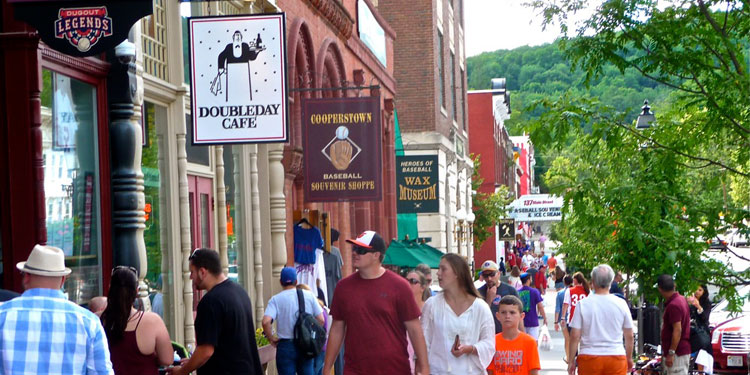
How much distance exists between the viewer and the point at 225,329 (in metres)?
7.91

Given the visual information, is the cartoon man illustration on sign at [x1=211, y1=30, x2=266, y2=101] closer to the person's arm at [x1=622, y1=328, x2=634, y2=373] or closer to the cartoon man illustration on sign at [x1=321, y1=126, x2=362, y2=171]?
the person's arm at [x1=622, y1=328, x2=634, y2=373]

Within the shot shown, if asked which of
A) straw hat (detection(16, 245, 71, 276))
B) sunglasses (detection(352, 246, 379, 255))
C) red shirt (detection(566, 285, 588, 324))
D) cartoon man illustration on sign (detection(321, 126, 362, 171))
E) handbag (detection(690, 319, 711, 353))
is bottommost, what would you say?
handbag (detection(690, 319, 711, 353))

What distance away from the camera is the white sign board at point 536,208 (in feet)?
181

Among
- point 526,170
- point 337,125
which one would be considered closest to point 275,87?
point 337,125

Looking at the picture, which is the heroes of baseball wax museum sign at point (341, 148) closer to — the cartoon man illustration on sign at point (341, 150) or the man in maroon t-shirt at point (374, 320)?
the cartoon man illustration on sign at point (341, 150)

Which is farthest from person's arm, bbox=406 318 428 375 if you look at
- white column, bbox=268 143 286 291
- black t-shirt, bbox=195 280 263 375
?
white column, bbox=268 143 286 291

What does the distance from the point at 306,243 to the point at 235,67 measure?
5.77 metres

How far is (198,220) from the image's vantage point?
512 inches

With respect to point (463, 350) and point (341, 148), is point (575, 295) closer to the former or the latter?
point (341, 148)

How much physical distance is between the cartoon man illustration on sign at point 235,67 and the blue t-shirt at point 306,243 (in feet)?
17.8

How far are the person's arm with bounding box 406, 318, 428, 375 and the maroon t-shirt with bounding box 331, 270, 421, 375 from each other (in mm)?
49

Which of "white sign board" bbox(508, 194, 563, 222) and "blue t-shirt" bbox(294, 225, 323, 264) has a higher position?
"blue t-shirt" bbox(294, 225, 323, 264)

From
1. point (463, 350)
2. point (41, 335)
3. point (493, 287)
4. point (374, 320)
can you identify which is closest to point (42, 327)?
point (41, 335)

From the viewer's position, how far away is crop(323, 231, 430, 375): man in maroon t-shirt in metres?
8.06
